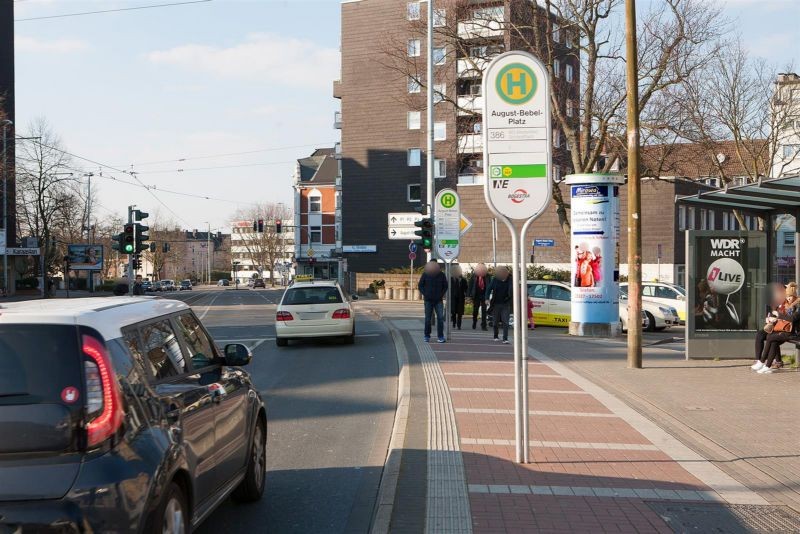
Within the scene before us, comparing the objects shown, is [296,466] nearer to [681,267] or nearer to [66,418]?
[66,418]

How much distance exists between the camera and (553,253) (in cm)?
5359

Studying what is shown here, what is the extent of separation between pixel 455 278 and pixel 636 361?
10146 millimetres

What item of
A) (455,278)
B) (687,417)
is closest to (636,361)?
(687,417)

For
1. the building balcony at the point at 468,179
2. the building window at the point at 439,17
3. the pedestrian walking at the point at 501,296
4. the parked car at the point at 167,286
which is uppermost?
the building window at the point at 439,17

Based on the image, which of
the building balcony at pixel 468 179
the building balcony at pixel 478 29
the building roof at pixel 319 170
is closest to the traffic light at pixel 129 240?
the building balcony at pixel 478 29

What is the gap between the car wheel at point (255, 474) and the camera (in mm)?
6156

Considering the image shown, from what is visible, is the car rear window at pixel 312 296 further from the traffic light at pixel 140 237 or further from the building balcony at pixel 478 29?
the building balcony at pixel 478 29

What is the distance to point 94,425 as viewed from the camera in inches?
147

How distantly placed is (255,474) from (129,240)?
70.8ft

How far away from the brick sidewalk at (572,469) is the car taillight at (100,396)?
8.38 ft

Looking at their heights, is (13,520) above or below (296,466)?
above

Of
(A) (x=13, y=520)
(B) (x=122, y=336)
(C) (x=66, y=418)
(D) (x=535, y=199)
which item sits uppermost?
(D) (x=535, y=199)

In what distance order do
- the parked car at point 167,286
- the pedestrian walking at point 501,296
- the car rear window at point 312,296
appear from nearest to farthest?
1. the car rear window at point 312,296
2. the pedestrian walking at point 501,296
3. the parked car at point 167,286

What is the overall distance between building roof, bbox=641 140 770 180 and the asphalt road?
14.1m
